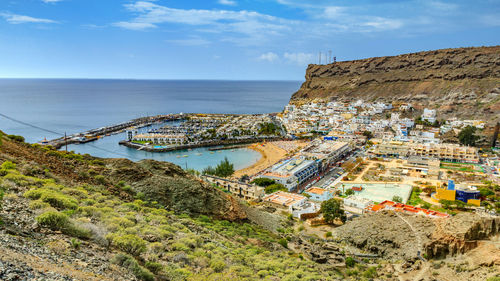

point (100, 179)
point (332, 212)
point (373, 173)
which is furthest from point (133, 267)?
point (373, 173)

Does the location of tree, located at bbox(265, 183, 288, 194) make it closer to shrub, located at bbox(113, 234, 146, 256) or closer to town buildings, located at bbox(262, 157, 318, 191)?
town buildings, located at bbox(262, 157, 318, 191)

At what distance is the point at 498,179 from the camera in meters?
30.9

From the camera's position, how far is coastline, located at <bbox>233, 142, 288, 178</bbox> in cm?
3772

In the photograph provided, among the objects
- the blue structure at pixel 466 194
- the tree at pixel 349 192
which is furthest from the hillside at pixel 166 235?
the blue structure at pixel 466 194

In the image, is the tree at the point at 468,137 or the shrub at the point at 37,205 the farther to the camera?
the tree at the point at 468,137

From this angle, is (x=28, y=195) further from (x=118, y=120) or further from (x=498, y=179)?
(x=118, y=120)

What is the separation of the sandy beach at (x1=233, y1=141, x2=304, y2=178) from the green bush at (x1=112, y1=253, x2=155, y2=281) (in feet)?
94.1

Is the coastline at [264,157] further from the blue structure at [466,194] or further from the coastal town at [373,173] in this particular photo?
the blue structure at [466,194]

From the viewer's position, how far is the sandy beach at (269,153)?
128 ft

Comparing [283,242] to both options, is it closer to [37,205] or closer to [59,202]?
[59,202]

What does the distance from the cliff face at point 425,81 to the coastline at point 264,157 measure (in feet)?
126

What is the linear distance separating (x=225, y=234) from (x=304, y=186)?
19047 mm

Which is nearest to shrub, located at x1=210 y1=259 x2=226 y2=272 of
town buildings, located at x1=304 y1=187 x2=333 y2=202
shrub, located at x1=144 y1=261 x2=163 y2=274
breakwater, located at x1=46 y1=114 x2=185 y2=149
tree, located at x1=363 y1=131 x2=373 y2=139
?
shrub, located at x1=144 y1=261 x2=163 y2=274

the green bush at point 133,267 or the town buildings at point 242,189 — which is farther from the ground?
the green bush at point 133,267
